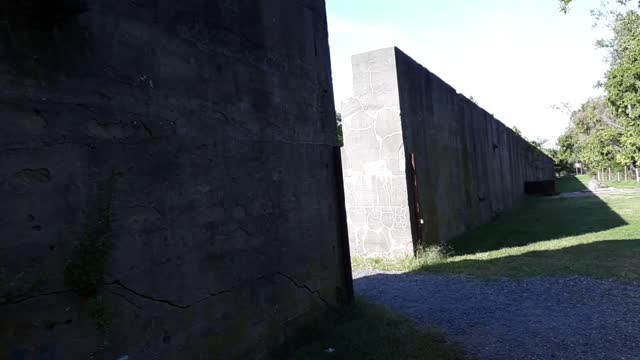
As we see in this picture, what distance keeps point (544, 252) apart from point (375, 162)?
3635mm

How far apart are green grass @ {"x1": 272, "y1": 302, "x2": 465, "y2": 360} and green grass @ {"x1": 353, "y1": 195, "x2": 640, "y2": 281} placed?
2883mm

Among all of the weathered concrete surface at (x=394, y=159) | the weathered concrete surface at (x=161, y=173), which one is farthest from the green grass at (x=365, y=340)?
the weathered concrete surface at (x=394, y=159)

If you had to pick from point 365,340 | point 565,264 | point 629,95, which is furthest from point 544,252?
point 629,95

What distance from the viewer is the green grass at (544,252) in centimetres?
718

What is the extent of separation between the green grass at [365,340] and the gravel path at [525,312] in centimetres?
31

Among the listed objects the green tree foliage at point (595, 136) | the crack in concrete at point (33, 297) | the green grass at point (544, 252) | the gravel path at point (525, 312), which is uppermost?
the green tree foliage at point (595, 136)

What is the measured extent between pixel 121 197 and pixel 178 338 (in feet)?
3.28

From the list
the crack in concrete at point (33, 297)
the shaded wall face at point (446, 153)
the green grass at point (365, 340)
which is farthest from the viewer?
the shaded wall face at point (446, 153)

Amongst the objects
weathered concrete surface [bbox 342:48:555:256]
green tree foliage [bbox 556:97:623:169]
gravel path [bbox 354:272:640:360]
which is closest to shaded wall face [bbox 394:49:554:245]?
weathered concrete surface [bbox 342:48:555:256]

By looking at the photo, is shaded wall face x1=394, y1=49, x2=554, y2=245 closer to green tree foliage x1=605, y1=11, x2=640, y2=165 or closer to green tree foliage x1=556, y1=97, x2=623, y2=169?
green tree foliage x1=556, y1=97, x2=623, y2=169

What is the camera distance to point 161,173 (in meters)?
2.97

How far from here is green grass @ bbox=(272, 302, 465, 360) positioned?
4004 mm

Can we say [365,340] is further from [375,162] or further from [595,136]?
[595,136]

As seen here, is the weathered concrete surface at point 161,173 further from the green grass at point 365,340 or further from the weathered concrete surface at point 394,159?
the weathered concrete surface at point 394,159
